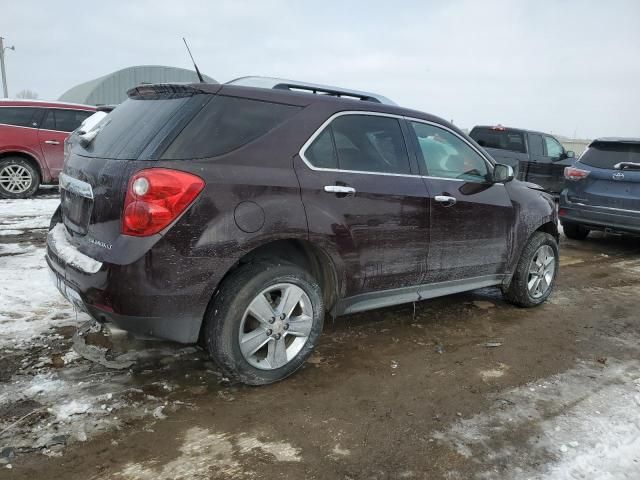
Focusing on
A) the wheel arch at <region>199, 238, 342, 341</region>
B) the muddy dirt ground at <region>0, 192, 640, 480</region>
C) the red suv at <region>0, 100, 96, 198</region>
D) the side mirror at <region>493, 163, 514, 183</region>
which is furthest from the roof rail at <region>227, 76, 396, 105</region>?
the red suv at <region>0, 100, 96, 198</region>

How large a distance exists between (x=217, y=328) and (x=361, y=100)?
1.87 metres

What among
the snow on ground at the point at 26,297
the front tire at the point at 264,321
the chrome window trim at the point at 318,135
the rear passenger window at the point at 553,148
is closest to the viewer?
the front tire at the point at 264,321

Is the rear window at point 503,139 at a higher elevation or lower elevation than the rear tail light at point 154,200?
higher

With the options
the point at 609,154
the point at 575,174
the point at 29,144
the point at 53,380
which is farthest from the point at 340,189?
the point at 29,144

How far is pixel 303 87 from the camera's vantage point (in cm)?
342

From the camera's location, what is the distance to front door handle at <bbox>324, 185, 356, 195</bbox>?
3.07m

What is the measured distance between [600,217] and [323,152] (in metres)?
5.63

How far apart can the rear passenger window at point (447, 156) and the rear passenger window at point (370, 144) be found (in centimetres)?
22

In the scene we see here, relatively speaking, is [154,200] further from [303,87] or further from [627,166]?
[627,166]

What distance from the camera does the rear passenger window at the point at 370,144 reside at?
3.25 m

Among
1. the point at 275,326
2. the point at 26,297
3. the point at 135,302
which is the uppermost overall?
the point at 135,302

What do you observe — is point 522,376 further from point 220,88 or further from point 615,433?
point 220,88

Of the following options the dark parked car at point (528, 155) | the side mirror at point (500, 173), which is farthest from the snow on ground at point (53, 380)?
the dark parked car at point (528, 155)

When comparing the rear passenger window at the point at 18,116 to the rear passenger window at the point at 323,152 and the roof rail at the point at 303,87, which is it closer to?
the roof rail at the point at 303,87
